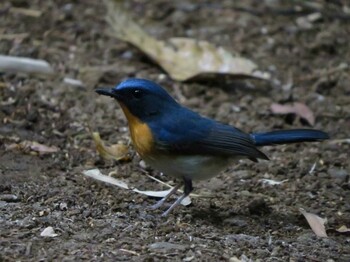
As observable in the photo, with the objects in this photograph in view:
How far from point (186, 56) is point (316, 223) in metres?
2.91

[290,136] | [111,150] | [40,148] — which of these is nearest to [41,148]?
[40,148]

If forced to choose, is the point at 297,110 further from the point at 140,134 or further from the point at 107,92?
the point at 107,92

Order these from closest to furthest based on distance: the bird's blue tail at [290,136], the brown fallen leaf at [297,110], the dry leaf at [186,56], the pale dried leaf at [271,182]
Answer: the bird's blue tail at [290,136] → the pale dried leaf at [271,182] → the brown fallen leaf at [297,110] → the dry leaf at [186,56]

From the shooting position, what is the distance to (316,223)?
5430 millimetres

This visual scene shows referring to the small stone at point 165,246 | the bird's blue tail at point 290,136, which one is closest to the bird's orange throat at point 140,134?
the bird's blue tail at point 290,136

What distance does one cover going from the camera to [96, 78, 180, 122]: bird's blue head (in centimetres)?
545

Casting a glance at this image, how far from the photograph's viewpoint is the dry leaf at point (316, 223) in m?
5.31

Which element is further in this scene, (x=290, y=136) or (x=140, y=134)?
(x=290, y=136)

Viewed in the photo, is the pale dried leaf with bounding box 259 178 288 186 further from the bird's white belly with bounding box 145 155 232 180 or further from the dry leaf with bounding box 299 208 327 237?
the bird's white belly with bounding box 145 155 232 180

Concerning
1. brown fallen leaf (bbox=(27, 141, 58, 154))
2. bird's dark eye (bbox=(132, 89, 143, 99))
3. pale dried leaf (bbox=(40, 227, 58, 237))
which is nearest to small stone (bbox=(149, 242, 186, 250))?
pale dried leaf (bbox=(40, 227, 58, 237))

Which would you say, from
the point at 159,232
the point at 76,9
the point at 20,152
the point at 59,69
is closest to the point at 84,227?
the point at 159,232

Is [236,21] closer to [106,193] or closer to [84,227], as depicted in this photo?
[106,193]

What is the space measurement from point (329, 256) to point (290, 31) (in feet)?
15.1

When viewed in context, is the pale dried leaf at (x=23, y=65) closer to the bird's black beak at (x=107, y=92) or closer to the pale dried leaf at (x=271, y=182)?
the bird's black beak at (x=107, y=92)
